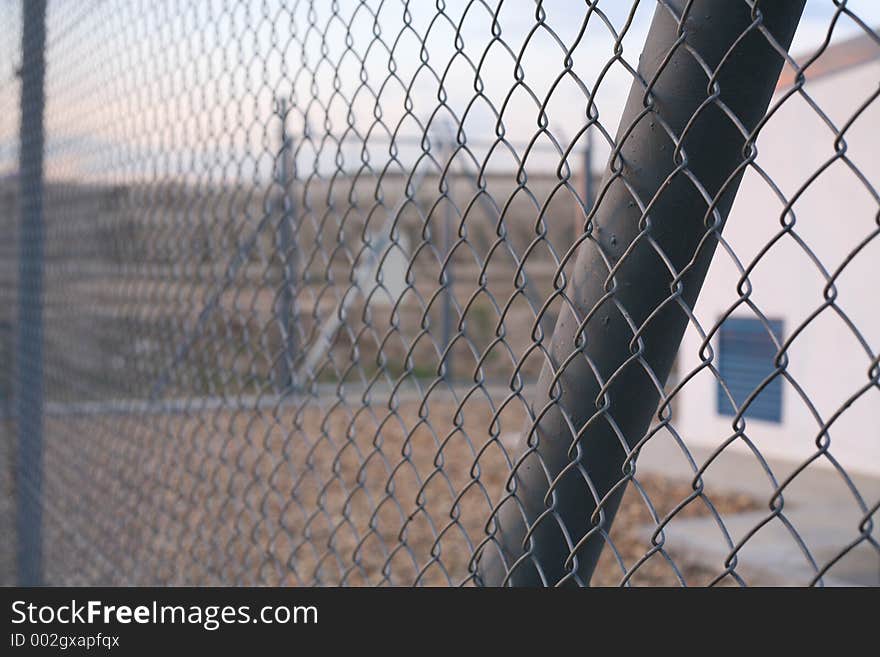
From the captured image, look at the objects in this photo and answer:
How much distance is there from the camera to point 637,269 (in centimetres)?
124

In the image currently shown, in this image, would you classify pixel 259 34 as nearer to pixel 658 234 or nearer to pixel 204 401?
pixel 204 401

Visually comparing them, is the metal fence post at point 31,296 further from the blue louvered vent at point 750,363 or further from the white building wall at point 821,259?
the blue louvered vent at point 750,363

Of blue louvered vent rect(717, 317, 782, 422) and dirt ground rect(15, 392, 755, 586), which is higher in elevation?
blue louvered vent rect(717, 317, 782, 422)

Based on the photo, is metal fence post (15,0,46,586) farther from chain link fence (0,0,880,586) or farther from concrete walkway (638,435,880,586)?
concrete walkway (638,435,880,586)

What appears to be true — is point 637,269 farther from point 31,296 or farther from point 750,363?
point 750,363

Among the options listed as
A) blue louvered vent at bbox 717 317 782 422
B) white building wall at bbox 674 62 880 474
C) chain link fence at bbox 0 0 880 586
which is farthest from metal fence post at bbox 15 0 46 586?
blue louvered vent at bbox 717 317 782 422

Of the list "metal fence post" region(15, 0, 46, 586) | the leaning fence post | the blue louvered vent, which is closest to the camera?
the leaning fence post

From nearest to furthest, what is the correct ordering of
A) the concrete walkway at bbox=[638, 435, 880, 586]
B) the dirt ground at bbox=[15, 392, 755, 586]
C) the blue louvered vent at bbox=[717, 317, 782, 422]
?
the dirt ground at bbox=[15, 392, 755, 586] → the concrete walkway at bbox=[638, 435, 880, 586] → the blue louvered vent at bbox=[717, 317, 782, 422]

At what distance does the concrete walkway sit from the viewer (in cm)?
462

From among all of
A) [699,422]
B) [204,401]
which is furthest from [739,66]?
[699,422]

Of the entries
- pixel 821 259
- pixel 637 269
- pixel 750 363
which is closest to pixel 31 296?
pixel 637 269

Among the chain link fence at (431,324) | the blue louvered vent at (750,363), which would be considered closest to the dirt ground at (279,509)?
the chain link fence at (431,324)

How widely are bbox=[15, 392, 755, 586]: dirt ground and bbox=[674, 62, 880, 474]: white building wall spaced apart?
111 cm
